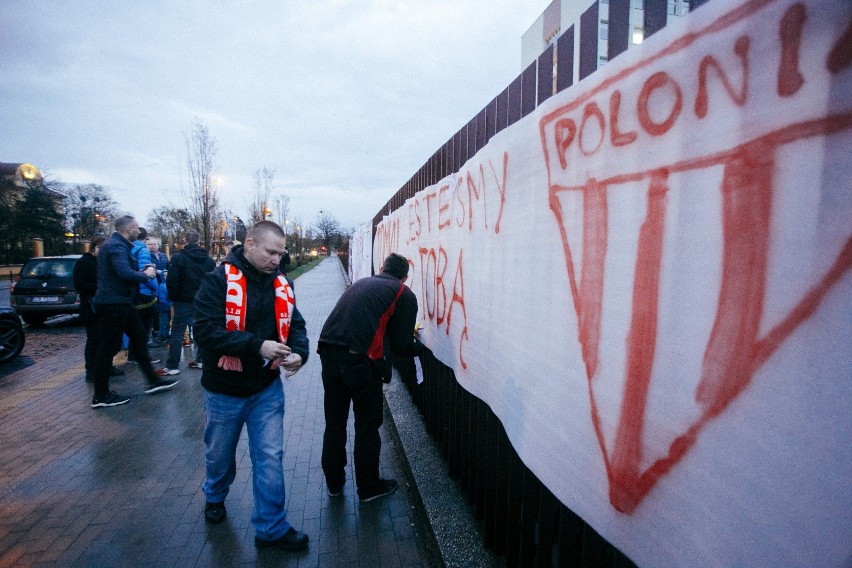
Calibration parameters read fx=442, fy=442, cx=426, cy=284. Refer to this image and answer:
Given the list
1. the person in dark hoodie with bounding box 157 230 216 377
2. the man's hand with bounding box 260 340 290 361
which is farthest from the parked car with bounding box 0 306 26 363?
the man's hand with bounding box 260 340 290 361

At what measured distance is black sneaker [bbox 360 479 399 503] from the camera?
3.42 metres

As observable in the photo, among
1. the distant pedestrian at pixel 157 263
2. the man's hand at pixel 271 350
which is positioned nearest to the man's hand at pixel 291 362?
the man's hand at pixel 271 350

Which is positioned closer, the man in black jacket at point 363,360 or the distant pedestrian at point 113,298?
the man in black jacket at point 363,360

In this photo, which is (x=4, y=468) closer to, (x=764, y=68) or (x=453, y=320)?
(x=453, y=320)

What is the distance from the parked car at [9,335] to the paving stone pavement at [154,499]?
7.81 ft

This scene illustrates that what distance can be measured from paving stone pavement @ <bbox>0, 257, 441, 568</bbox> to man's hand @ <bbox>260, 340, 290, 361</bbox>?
1.32 metres

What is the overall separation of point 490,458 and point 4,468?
14.2 feet

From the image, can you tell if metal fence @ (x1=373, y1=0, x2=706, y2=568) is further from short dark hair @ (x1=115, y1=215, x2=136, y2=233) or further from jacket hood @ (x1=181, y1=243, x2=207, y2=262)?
jacket hood @ (x1=181, y1=243, x2=207, y2=262)

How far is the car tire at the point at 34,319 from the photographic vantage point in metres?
11.1

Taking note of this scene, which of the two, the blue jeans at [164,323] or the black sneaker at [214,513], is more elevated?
the blue jeans at [164,323]

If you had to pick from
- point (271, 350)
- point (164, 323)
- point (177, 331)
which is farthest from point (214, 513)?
point (164, 323)

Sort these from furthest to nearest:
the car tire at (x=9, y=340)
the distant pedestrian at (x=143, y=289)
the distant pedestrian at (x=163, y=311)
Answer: the distant pedestrian at (x=163, y=311), the car tire at (x=9, y=340), the distant pedestrian at (x=143, y=289)

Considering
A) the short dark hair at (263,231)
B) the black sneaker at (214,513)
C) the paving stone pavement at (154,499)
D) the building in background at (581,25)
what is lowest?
the paving stone pavement at (154,499)

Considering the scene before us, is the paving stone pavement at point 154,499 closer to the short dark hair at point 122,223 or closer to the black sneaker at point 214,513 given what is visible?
the black sneaker at point 214,513
